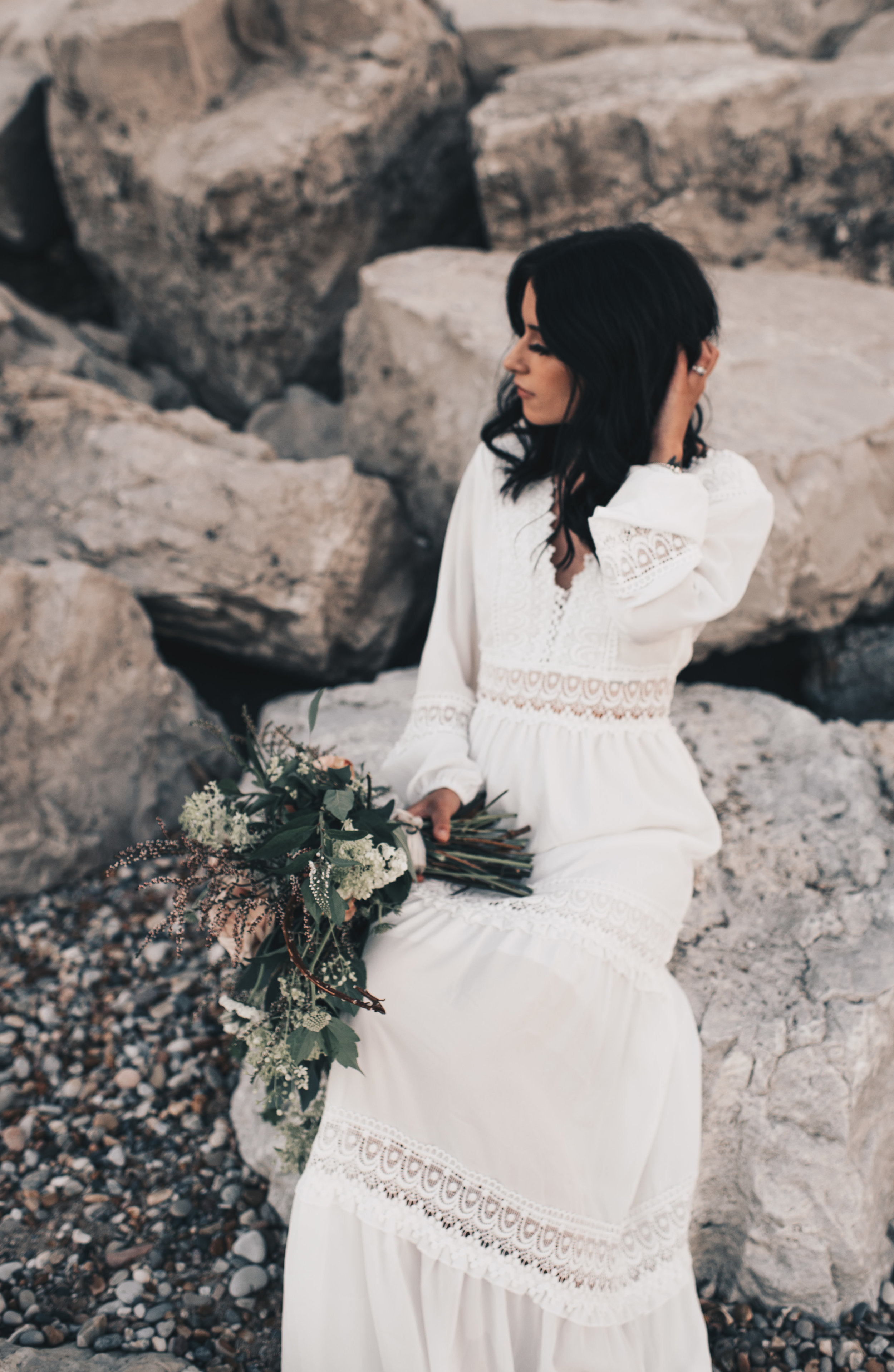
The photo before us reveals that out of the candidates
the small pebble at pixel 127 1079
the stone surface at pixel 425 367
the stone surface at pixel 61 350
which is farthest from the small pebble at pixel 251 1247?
the stone surface at pixel 61 350

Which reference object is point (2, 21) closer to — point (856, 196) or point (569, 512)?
point (856, 196)

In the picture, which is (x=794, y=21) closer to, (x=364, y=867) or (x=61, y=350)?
(x=61, y=350)

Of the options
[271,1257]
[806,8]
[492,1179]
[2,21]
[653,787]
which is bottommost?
[271,1257]

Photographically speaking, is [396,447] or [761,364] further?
[396,447]

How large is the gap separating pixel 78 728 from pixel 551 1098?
104 inches

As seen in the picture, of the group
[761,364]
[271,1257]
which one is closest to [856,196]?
[761,364]

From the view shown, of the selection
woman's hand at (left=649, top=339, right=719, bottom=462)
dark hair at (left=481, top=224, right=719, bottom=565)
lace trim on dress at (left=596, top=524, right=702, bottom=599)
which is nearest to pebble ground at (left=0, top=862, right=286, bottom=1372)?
lace trim on dress at (left=596, top=524, right=702, bottom=599)

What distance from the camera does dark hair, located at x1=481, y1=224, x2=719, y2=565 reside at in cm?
269

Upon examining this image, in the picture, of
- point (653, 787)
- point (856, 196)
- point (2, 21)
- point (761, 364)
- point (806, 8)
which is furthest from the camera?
point (806, 8)

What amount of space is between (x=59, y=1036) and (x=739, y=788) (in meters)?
2.59

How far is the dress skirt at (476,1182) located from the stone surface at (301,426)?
151 inches

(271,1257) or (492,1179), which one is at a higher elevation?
(492,1179)

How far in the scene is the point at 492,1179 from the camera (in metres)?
2.18

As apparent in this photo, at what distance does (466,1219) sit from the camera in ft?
7.10
